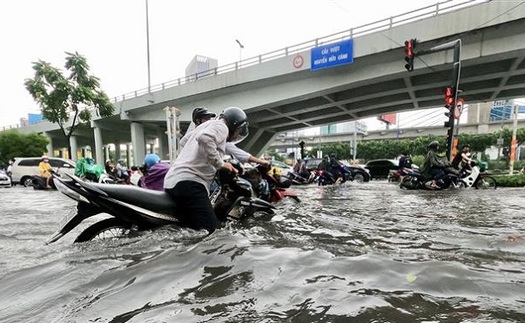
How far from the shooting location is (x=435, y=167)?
10031mm

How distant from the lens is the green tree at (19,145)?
114 ft

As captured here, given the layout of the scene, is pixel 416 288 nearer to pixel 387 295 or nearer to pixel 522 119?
pixel 387 295

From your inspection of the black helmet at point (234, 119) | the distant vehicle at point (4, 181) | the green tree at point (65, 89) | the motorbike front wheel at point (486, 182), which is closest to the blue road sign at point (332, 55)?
the motorbike front wheel at point (486, 182)

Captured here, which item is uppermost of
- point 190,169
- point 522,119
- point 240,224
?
point 522,119

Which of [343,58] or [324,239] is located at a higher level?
[343,58]

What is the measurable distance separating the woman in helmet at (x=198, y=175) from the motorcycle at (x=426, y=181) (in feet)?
29.6

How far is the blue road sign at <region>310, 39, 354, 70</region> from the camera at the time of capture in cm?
1663

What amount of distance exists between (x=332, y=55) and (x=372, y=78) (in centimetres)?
254

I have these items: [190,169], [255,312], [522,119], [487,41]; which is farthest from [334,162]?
[522,119]

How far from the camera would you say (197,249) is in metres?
2.69

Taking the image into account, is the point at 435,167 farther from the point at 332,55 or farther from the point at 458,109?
the point at 332,55

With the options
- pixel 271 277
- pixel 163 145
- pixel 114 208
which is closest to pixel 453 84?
pixel 271 277

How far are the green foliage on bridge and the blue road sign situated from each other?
2408 cm

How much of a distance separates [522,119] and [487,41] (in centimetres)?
3660
